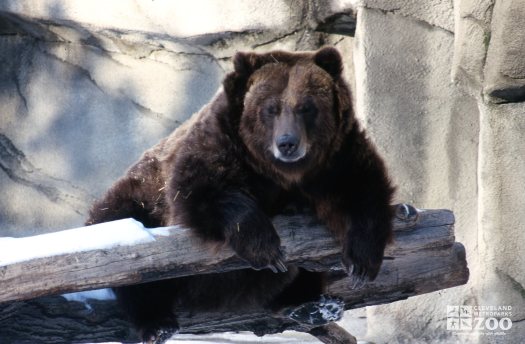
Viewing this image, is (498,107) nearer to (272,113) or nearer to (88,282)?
(272,113)

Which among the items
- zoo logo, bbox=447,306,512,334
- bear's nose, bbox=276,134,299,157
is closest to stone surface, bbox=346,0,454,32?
zoo logo, bbox=447,306,512,334

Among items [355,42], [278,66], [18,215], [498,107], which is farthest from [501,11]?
[18,215]

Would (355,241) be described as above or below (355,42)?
below

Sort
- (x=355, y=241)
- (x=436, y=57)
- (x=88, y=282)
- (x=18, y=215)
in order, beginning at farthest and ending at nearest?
1. (x=18, y=215)
2. (x=436, y=57)
3. (x=355, y=241)
4. (x=88, y=282)

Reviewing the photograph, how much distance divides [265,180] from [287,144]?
335 millimetres

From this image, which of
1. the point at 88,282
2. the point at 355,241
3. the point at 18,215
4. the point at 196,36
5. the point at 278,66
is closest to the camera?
the point at 88,282

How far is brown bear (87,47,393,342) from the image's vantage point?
14.6 ft

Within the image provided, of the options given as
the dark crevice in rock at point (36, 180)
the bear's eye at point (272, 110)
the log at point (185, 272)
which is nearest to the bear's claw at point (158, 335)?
the log at point (185, 272)

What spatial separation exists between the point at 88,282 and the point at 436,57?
4.05m

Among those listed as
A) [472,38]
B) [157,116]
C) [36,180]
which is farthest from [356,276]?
[36,180]

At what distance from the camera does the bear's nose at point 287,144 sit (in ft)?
14.9

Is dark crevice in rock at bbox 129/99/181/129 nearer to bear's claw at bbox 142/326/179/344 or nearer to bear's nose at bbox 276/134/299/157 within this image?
bear's claw at bbox 142/326/179/344

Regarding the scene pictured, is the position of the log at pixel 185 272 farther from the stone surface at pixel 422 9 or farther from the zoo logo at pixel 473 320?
the stone surface at pixel 422 9

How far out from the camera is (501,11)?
6.34 m
